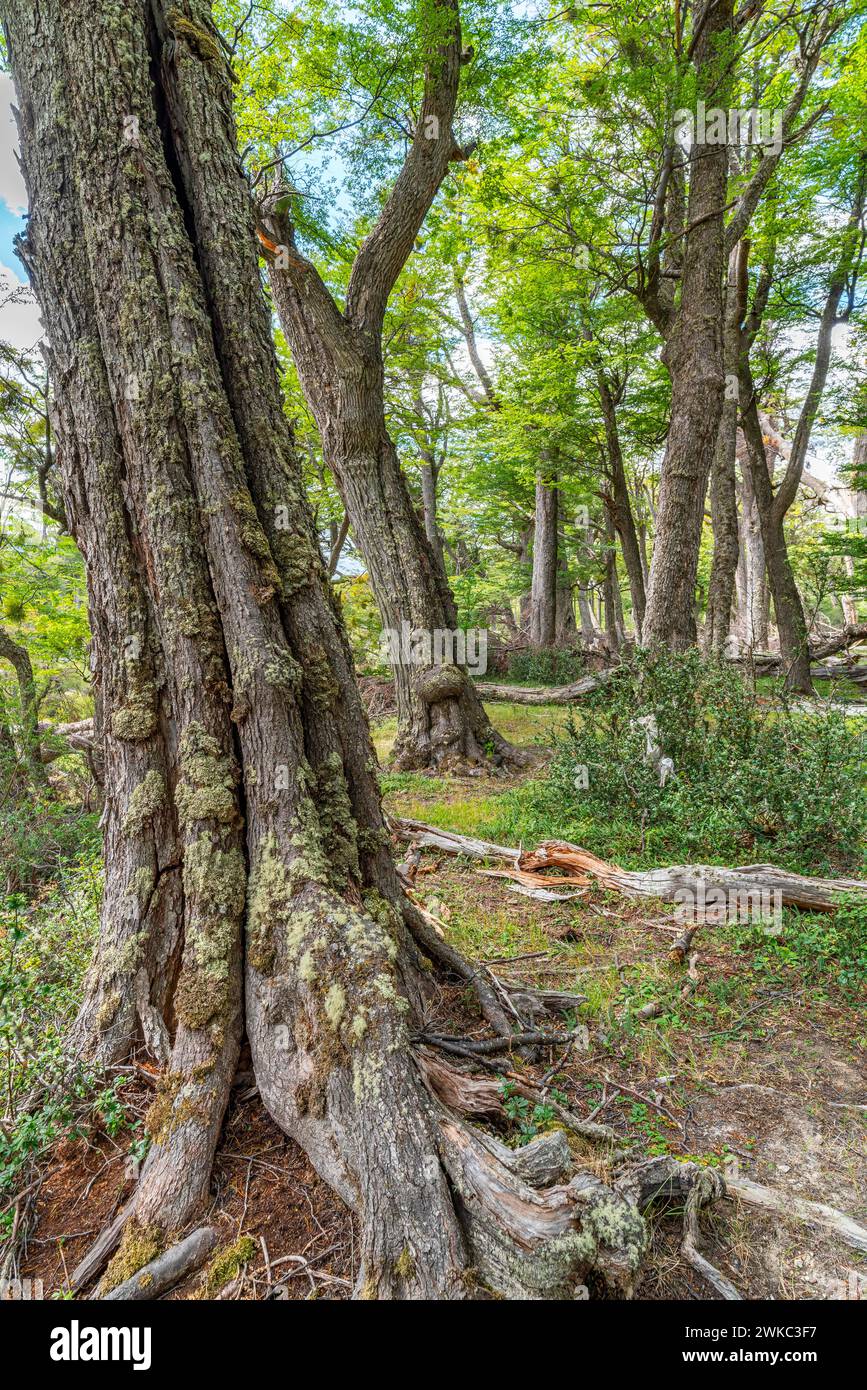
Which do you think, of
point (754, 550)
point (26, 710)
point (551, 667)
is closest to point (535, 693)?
point (551, 667)

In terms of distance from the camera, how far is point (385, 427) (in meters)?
7.91

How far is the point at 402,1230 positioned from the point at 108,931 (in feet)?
4.87

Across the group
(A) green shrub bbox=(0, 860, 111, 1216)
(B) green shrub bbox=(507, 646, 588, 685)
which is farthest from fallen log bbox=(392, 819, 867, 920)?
(B) green shrub bbox=(507, 646, 588, 685)

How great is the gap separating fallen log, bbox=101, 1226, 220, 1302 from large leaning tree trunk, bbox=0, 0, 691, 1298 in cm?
17

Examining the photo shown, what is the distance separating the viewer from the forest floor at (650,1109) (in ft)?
6.15

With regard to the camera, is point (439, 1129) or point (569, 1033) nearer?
point (439, 1129)

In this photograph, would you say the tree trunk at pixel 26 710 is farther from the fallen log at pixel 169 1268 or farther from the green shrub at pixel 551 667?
the green shrub at pixel 551 667

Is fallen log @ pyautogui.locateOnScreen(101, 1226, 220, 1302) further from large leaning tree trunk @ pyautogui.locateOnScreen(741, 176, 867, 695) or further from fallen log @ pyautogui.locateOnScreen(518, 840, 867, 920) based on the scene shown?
large leaning tree trunk @ pyautogui.locateOnScreen(741, 176, 867, 695)

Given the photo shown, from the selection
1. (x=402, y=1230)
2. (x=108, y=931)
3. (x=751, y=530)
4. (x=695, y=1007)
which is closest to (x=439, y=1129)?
(x=402, y=1230)

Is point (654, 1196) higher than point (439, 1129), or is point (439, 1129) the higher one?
point (439, 1129)

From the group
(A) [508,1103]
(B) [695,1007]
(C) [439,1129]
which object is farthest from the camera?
(B) [695,1007]

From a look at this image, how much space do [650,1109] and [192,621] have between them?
262cm
